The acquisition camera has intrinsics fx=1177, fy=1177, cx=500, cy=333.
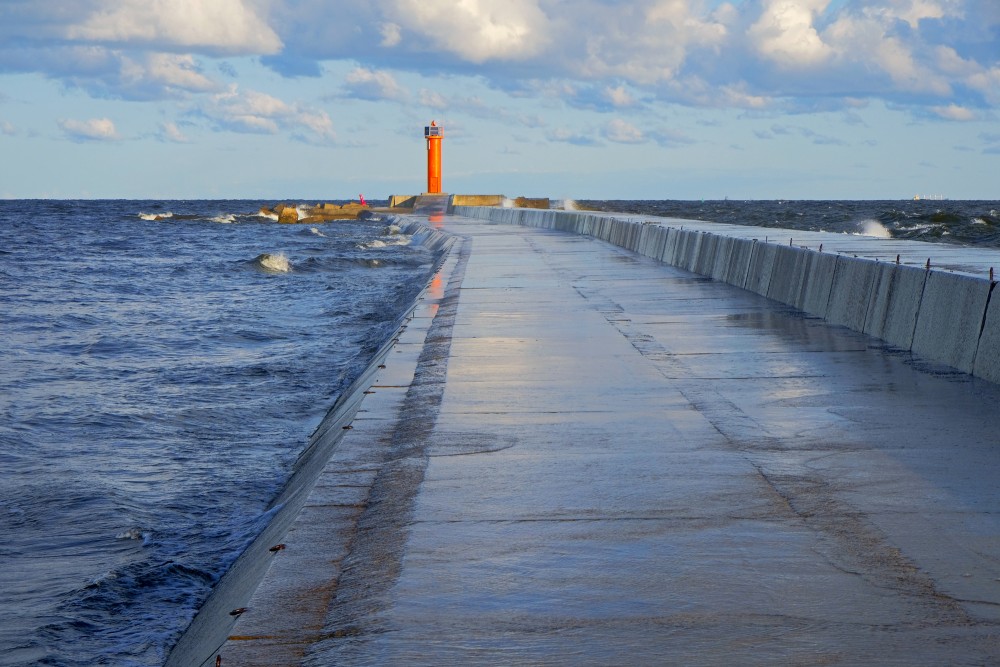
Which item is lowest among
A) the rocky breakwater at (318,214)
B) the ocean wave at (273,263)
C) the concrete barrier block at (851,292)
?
the rocky breakwater at (318,214)

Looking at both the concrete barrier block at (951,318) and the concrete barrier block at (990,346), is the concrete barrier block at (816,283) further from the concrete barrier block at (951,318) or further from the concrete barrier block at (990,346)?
the concrete barrier block at (990,346)

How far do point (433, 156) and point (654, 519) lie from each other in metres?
82.1

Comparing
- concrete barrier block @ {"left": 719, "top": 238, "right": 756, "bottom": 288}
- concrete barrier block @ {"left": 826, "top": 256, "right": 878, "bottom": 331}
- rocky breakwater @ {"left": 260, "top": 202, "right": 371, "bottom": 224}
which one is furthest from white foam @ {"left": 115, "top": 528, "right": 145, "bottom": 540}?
rocky breakwater @ {"left": 260, "top": 202, "right": 371, "bottom": 224}

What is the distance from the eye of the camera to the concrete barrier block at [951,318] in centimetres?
848

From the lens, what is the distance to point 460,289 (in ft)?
53.5

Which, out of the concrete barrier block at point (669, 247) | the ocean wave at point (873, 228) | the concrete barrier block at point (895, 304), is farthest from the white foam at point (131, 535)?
the ocean wave at point (873, 228)

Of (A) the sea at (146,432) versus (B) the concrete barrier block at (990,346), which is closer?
(A) the sea at (146,432)

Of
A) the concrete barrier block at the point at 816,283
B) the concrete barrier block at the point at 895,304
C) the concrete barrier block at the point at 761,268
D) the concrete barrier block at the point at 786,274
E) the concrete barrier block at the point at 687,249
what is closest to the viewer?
the concrete barrier block at the point at 895,304

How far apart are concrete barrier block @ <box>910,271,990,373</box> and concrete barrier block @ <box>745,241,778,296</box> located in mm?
5112

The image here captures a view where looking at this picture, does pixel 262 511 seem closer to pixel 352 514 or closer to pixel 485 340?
pixel 352 514

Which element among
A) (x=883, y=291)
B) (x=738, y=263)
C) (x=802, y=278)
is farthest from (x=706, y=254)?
(x=883, y=291)

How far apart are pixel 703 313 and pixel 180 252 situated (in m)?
36.0

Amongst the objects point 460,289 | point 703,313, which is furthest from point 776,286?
point 460,289

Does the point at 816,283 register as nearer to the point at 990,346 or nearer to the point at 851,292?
the point at 851,292
